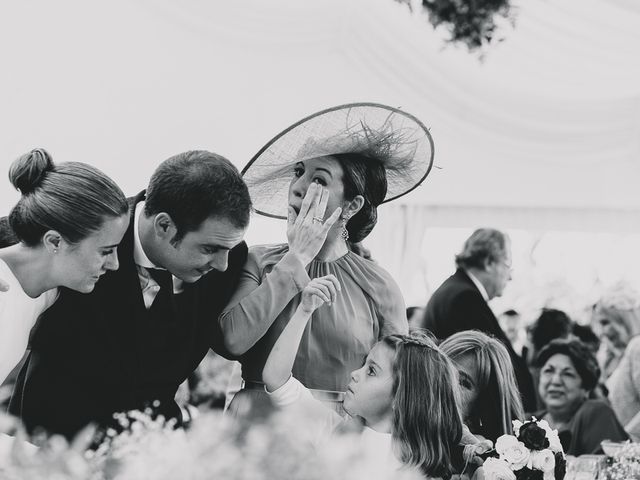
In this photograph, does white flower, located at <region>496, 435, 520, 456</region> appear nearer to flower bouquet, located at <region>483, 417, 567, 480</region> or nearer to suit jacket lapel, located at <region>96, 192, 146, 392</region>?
flower bouquet, located at <region>483, 417, 567, 480</region>

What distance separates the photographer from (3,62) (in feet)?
20.7

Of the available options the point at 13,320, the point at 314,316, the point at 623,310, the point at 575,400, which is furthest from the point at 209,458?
the point at 623,310

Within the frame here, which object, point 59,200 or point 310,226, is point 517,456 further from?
point 59,200

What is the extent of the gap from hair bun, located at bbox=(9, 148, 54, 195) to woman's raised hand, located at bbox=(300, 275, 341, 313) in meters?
0.66

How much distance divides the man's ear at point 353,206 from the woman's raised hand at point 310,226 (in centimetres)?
11

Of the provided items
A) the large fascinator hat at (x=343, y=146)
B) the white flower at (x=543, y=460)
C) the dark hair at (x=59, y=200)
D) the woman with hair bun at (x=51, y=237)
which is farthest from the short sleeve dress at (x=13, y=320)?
the white flower at (x=543, y=460)

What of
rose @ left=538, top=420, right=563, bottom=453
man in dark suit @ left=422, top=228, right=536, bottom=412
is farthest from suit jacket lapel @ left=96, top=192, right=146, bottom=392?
man in dark suit @ left=422, top=228, right=536, bottom=412

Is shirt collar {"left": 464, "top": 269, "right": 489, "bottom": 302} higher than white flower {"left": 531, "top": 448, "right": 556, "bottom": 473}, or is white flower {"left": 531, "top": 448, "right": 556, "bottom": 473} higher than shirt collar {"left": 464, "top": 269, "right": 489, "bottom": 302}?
shirt collar {"left": 464, "top": 269, "right": 489, "bottom": 302}

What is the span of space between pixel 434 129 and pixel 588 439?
379 centimetres

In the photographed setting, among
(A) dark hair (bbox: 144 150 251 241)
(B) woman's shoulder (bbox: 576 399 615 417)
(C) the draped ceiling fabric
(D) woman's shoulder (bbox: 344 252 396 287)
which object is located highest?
(C) the draped ceiling fabric

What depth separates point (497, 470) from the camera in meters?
2.38

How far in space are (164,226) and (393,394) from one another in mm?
718

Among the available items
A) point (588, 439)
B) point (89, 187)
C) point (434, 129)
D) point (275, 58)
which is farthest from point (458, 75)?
point (89, 187)

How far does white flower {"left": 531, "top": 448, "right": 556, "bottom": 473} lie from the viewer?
242cm
